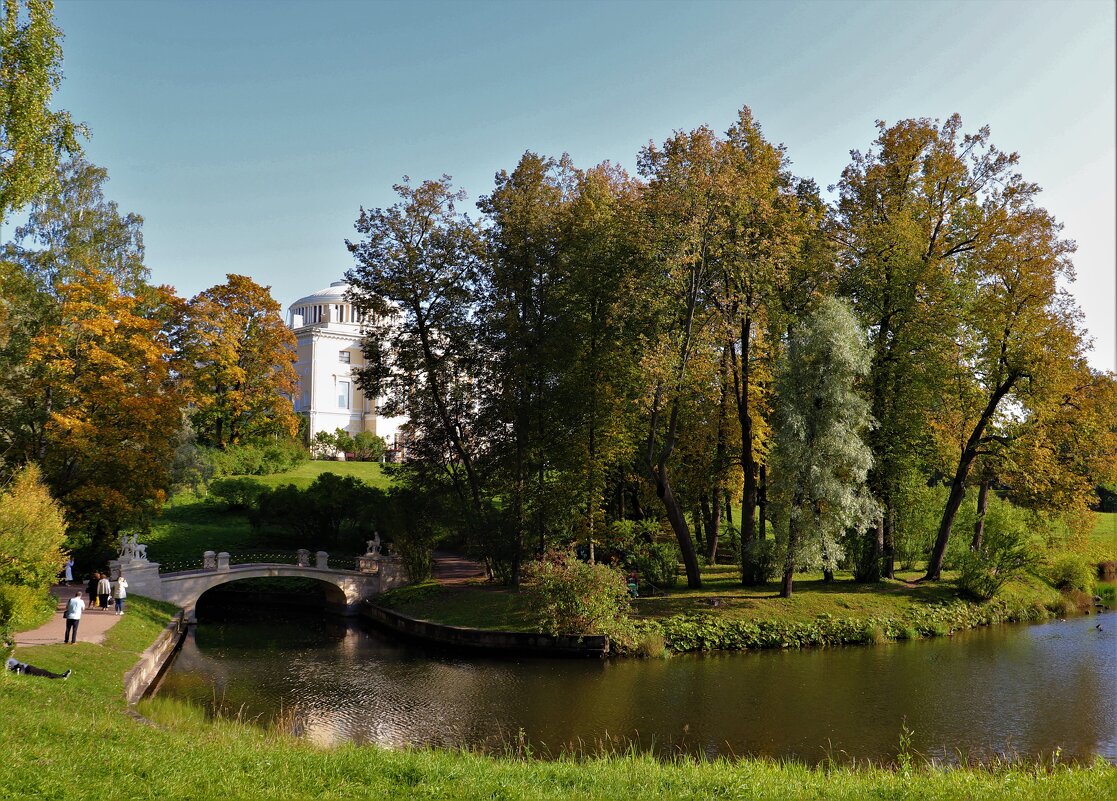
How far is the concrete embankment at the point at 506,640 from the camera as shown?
24.9 meters

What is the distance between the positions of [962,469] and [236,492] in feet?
117

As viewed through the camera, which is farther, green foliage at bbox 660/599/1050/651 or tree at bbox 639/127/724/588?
tree at bbox 639/127/724/588

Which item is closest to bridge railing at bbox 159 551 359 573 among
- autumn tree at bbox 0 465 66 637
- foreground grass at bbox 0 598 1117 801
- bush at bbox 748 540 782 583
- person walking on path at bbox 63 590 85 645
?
autumn tree at bbox 0 465 66 637

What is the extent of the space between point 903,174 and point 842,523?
13.8 meters

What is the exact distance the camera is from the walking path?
20.7 meters

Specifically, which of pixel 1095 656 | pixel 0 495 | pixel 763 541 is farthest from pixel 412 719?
pixel 1095 656

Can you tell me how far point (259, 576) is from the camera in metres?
Answer: 34.9

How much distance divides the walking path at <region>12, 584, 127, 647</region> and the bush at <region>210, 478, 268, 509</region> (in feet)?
52.2

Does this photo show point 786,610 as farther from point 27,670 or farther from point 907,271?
point 27,670

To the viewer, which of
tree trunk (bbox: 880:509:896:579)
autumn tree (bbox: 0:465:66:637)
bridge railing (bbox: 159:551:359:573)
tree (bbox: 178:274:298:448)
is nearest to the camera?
autumn tree (bbox: 0:465:66:637)

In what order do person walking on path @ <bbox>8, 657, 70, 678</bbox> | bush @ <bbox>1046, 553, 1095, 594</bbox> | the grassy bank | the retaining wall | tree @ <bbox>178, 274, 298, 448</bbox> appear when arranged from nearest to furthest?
person walking on path @ <bbox>8, 657, 70, 678</bbox>
the retaining wall
the grassy bank
bush @ <bbox>1046, 553, 1095, 594</bbox>
tree @ <bbox>178, 274, 298, 448</bbox>

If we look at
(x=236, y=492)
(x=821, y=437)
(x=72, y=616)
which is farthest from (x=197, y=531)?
(x=821, y=437)

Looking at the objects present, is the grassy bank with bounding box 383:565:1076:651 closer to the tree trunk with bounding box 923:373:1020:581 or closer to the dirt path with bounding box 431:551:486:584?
the tree trunk with bounding box 923:373:1020:581

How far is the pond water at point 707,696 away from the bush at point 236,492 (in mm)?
17409
